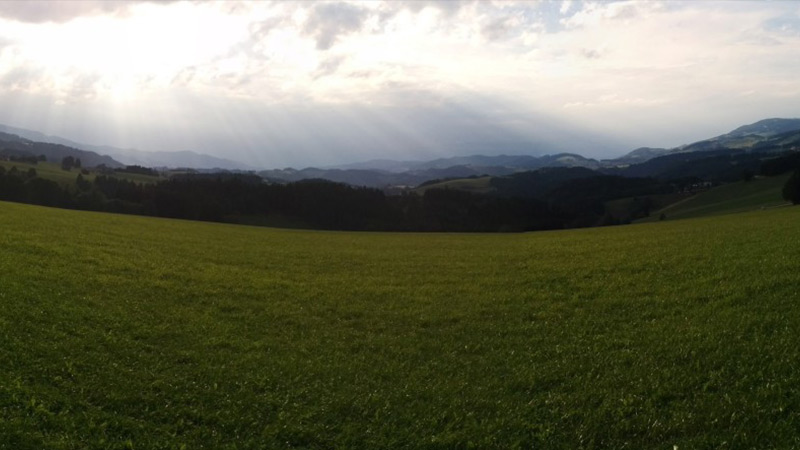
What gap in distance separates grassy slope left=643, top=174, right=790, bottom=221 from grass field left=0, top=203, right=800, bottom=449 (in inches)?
4042

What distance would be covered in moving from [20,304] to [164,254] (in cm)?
1321

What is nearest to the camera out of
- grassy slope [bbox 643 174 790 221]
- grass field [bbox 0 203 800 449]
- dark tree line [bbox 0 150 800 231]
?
grass field [bbox 0 203 800 449]

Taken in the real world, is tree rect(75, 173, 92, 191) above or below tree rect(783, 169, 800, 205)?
above

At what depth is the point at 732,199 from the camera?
129 m

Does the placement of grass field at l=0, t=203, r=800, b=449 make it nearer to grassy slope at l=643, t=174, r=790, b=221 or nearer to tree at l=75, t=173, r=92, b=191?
grassy slope at l=643, t=174, r=790, b=221

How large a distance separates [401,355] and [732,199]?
464ft

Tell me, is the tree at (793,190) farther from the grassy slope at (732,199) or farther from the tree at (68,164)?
the tree at (68,164)

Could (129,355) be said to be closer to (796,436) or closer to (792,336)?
(796,436)

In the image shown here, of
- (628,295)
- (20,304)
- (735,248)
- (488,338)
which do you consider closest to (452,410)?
(488,338)

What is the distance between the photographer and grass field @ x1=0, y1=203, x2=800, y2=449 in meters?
9.49

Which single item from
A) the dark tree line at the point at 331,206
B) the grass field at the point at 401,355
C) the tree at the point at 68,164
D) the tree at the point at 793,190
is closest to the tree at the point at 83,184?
the dark tree line at the point at 331,206

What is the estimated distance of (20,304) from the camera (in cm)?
1466

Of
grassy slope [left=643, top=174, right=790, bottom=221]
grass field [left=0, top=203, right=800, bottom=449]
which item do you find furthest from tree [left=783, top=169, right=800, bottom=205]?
grass field [left=0, top=203, right=800, bottom=449]

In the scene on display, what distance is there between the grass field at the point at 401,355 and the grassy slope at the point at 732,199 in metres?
103
